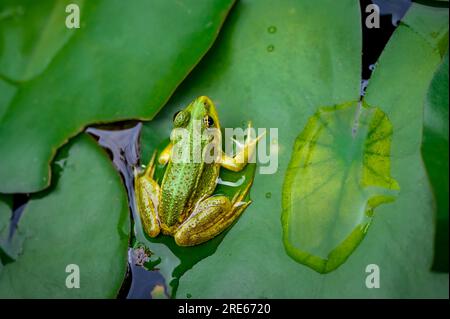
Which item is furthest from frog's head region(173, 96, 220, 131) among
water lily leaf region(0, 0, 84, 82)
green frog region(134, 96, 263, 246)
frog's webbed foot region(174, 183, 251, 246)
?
water lily leaf region(0, 0, 84, 82)

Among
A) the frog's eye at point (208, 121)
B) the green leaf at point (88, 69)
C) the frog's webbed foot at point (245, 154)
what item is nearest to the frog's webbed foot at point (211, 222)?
the frog's webbed foot at point (245, 154)

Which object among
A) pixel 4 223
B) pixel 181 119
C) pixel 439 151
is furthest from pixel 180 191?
pixel 439 151

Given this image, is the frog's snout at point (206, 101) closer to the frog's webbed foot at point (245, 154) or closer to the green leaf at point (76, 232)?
the frog's webbed foot at point (245, 154)

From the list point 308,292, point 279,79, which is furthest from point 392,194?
point 279,79

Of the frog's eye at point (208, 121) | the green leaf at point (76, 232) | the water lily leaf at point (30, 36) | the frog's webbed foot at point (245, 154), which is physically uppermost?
the water lily leaf at point (30, 36)

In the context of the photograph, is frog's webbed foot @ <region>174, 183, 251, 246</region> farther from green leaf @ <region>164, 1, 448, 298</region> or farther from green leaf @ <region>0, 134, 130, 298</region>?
green leaf @ <region>0, 134, 130, 298</region>

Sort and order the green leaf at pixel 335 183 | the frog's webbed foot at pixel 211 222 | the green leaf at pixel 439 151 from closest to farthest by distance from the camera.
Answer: the green leaf at pixel 439 151, the green leaf at pixel 335 183, the frog's webbed foot at pixel 211 222

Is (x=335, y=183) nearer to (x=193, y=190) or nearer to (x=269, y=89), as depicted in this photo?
(x=269, y=89)
